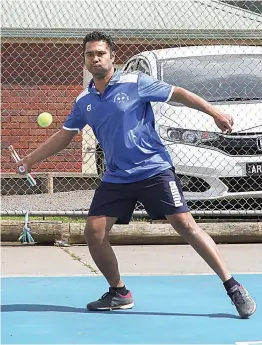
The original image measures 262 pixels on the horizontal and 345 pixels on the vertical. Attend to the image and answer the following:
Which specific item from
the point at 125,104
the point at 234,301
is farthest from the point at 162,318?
the point at 125,104

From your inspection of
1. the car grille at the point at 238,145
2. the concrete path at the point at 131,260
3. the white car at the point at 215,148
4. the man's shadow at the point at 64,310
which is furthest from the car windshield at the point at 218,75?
the man's shadow at the point at 64,310

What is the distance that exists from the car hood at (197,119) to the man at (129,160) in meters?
3.04

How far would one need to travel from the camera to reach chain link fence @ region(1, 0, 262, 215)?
8875 mm

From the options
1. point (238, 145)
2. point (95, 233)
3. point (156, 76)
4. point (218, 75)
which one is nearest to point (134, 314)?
point (95, 233)

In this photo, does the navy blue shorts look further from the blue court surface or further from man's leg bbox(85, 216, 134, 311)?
the blue court surface

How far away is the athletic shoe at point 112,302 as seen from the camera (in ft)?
19.2

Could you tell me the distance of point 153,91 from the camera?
568 cm

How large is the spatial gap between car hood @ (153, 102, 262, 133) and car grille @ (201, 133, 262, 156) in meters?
0.08

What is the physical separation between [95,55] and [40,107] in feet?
29.3

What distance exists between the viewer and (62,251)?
28.3ft

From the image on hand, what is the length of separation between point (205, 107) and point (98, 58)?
2.56 ft

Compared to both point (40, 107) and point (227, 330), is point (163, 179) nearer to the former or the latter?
point (227, 330)

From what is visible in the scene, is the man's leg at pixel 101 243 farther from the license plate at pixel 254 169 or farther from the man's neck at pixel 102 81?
the license plate at pixel 254 169

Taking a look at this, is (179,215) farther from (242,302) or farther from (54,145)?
(54,145)
